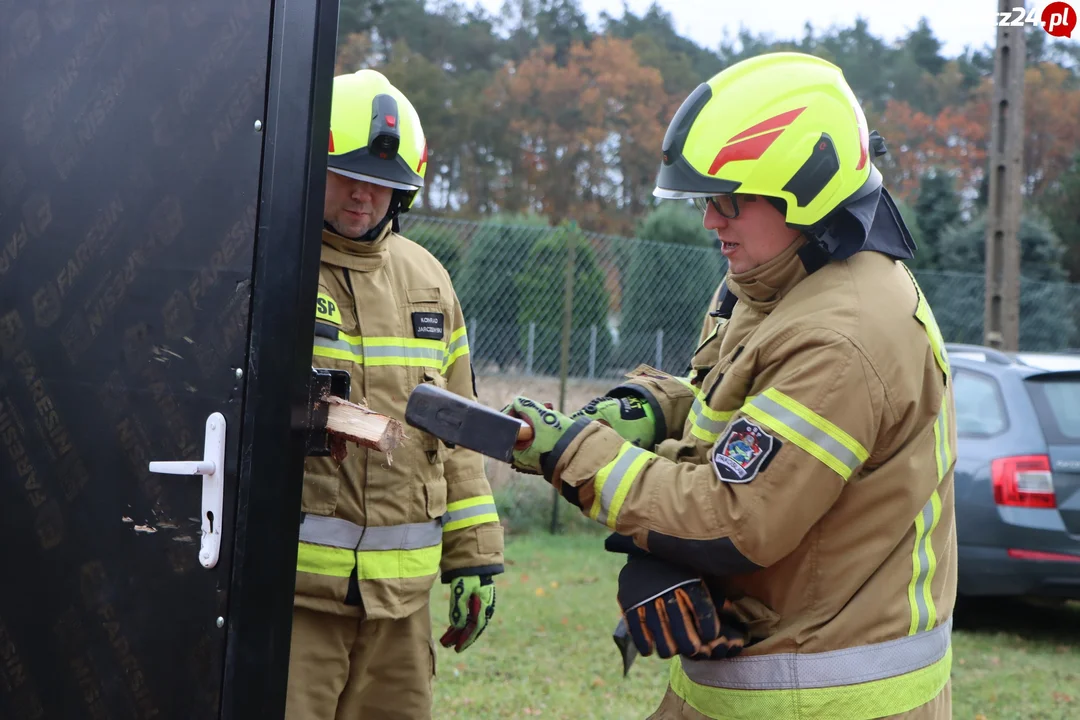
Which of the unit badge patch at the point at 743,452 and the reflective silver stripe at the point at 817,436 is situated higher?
the reflective silver stripe at the point at 817,436

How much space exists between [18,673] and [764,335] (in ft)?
4.81

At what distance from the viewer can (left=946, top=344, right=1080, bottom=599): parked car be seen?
5488mm

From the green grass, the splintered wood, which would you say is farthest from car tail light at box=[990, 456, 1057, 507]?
the splintered wood

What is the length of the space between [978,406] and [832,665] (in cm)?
444

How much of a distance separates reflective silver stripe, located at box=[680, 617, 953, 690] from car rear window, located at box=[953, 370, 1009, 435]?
4.01 metres

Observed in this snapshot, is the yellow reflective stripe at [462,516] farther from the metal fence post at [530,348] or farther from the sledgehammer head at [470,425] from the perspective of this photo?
the metal fence post at [530,348]

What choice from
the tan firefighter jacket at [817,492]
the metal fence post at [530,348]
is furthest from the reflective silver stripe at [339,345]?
the metal fence post at [530,348]

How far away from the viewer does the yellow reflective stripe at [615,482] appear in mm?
1966

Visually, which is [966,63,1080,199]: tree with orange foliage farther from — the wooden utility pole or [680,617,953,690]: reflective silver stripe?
[680,617,953,690]: reflective silver stripe

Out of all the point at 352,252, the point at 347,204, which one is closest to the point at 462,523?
the point at 352,252

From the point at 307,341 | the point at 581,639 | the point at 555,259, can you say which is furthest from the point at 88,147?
the point at 555,259

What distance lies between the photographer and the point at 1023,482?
5.59 m

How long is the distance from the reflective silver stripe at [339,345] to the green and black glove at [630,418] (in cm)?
62

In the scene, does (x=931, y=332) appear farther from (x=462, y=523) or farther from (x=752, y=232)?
(x=462, y=523)
